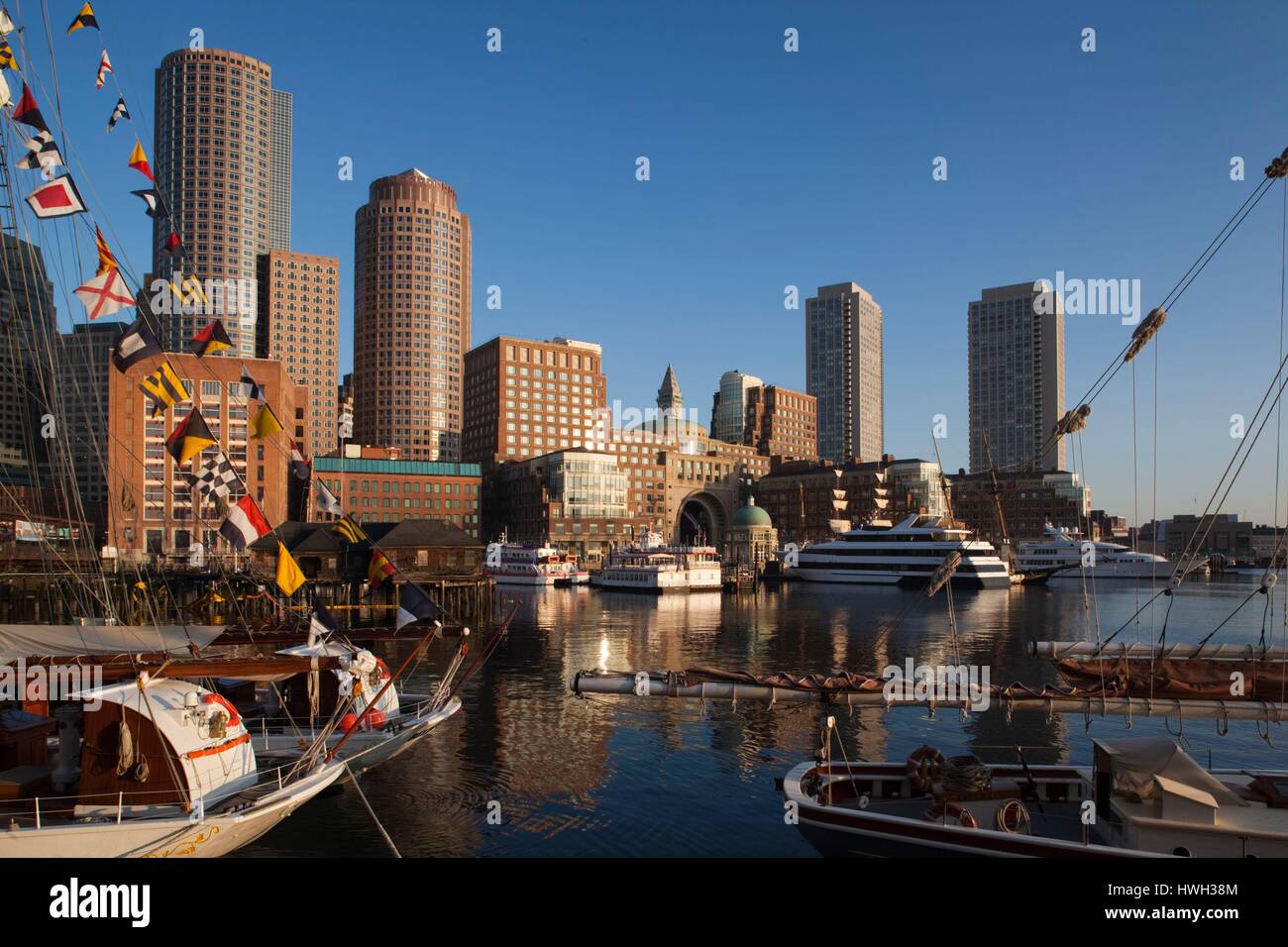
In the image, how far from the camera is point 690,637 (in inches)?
2894

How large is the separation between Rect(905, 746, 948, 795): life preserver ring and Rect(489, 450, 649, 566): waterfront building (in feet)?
492

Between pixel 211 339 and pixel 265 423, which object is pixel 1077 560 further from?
pixel 211 339

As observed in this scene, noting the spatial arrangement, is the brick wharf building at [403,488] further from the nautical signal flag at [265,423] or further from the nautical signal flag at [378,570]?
the nautical signal flag at [265,423]

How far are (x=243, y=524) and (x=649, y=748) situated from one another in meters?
18.7

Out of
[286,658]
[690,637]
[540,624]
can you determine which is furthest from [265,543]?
[286,658]

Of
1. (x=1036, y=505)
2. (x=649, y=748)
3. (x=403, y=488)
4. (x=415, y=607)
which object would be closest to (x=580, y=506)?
(x=403, y=488)

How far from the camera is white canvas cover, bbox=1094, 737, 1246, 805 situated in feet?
62.2

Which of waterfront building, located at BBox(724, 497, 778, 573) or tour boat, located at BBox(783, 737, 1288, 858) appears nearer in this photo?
tour boat, located at BBox(783, 737, 1288, 858)

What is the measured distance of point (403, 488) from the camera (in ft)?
518

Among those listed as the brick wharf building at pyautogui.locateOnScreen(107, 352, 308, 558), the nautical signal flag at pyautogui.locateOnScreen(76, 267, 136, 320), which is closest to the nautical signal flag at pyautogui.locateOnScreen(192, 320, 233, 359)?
the nautical signal flag at pyautogui.locateOnScreen(76, 267, 136, 320)

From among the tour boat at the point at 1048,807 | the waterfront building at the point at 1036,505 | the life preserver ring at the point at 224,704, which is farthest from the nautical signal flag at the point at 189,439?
the waterfront building at the point at 1036,505

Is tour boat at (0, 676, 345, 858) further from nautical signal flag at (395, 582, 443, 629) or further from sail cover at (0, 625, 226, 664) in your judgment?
sail cover at (0, 625, 226, 664)
